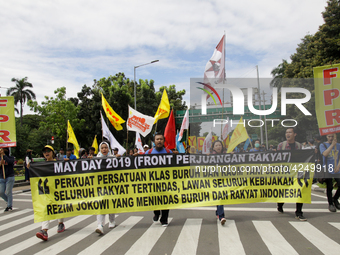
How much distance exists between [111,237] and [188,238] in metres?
1.42

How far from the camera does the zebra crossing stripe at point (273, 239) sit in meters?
4.32

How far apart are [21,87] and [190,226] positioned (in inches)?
2315

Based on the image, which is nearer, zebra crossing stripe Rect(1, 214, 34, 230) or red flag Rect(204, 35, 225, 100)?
zebra crossing stripe Rect(1, 214, 34, 230)

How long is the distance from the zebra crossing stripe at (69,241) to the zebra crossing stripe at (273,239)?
3.26m

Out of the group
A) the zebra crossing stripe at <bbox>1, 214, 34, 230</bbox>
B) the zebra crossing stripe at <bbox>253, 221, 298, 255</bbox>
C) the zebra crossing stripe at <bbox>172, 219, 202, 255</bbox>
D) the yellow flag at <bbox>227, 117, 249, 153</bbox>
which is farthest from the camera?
the yellow flag at <bbox>227, 117, 249, 153</bbox>

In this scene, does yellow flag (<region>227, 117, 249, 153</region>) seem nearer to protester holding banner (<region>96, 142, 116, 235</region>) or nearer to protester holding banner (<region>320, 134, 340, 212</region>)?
protester holding banner (<region>320, 134, 340, 212</region>)

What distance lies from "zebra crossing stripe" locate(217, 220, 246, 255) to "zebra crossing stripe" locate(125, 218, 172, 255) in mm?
1110

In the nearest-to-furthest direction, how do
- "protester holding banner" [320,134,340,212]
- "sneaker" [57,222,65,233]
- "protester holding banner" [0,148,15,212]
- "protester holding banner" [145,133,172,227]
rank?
"sneaker" [57,222,65,233]
"protester holding banner" [145,133,172,227]
"protester holding banner" [320,134,340,212]
"protester holding banner" [0,148,15,212]

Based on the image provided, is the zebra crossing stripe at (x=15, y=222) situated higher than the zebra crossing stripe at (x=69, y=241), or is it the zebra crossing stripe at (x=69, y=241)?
the zebra crossing stripe at (x=69, y=241)

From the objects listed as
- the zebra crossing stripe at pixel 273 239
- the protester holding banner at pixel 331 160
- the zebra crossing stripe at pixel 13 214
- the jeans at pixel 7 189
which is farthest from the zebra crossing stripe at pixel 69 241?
the protester holding banner at pixel 331 160

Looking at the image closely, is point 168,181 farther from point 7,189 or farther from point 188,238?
point 7,189

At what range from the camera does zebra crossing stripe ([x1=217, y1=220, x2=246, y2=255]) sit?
437 centimetres

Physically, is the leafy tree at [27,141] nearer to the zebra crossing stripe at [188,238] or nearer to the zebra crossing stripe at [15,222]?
the zebra crossing stripe at [15,222]

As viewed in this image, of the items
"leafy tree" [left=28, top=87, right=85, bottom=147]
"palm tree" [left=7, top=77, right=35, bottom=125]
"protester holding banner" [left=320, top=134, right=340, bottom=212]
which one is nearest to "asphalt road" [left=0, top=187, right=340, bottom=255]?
"protester holding banner" [left=320, top=134, right=340, bottom=212]
